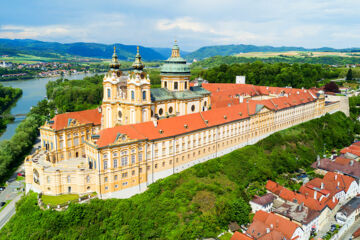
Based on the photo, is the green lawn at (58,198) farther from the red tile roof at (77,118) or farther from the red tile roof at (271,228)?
the red tile roof at (271,228)

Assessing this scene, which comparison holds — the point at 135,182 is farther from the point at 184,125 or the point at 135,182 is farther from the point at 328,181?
the point at 328,181

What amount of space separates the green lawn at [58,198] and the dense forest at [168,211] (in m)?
1.56

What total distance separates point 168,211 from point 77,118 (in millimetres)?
25052

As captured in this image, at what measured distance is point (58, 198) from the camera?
4322 cm

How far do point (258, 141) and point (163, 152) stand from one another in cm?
2762


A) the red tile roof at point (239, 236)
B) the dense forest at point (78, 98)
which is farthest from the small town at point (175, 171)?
the dense forest at point (78, 98)

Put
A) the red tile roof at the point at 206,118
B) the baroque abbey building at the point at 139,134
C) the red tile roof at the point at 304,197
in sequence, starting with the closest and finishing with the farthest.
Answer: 1. the baroque abbey building at the point at 139,134
2. the red tile roof at the point at 206,118
3. the red tile roof at the point at 304,197

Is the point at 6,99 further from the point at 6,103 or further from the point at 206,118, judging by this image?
the point at 206,118

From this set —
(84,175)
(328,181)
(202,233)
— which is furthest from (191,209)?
(328,181)

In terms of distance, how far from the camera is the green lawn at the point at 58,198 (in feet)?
138

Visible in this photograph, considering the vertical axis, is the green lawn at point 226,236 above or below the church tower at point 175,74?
below

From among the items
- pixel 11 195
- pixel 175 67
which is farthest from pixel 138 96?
→ pixel 11 195

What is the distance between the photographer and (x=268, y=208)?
47938mm

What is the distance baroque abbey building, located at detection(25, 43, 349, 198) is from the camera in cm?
4384
